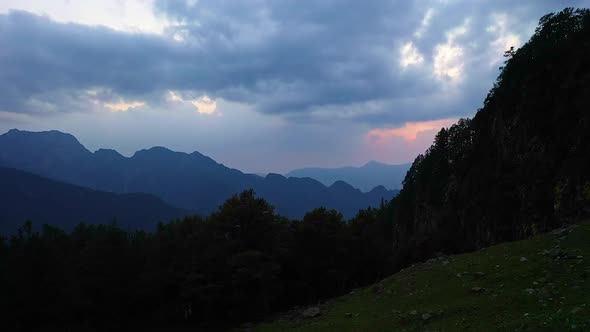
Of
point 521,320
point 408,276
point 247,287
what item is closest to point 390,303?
point 408,276

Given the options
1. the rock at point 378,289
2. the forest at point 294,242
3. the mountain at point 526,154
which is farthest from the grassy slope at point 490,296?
the mountain at point 526,154

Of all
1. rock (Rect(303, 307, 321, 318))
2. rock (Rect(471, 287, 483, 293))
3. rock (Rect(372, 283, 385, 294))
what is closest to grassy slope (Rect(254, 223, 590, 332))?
rock (Rect(471, 287, 483, 293))

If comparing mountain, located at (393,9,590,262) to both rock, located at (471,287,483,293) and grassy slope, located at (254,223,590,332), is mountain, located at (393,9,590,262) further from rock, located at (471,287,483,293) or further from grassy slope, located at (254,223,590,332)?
rock, located at (471,287,483,293)

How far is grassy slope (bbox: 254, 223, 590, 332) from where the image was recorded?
15.9m

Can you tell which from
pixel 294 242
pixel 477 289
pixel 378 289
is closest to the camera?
pixel 477 289

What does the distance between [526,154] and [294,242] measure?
1336 inches

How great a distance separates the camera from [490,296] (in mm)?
20062

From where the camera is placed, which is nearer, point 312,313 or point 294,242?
point 312,313

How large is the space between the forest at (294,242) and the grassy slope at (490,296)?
14092 millimetres

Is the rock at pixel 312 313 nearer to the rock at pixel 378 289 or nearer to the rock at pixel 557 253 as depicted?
the rock at pixel 378 289

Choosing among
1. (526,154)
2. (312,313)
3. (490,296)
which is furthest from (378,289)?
(526,154)

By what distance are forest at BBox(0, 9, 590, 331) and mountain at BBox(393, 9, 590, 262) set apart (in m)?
0.20

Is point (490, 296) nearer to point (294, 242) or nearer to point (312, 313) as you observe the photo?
point (312, 313)

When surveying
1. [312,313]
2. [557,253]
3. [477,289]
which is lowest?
[312,313]
